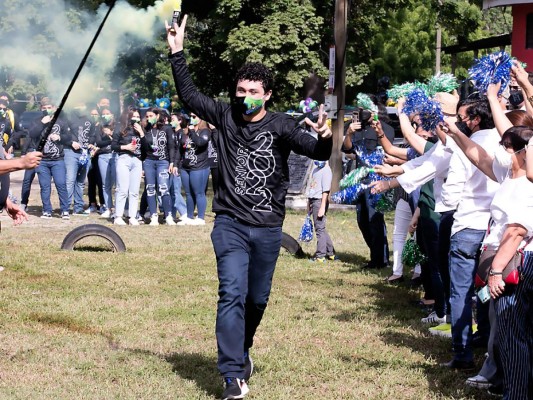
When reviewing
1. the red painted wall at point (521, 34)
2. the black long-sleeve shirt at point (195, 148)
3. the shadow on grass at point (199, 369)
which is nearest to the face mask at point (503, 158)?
the shadow on grass at point (199, 369)

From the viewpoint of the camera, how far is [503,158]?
6.00 m

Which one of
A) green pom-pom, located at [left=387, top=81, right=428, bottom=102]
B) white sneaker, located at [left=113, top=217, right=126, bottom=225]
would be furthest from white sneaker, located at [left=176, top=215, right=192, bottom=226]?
green pom-pom, located at [left=387, top=81, right=428, bottom=102]

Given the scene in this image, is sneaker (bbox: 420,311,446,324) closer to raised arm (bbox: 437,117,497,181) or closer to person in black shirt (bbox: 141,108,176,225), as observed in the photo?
raised arm (bbox: 437,117,497,181)

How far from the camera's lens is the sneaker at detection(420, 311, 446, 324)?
8898 mm

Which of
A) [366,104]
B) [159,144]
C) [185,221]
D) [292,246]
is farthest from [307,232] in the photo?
[159,144]

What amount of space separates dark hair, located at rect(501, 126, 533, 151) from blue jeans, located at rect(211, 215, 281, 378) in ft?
5.66

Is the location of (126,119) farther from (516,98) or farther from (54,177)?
(516,98)

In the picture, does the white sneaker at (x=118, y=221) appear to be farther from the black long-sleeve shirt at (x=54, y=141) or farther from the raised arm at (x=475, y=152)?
the raised arm at (x=475, y=152)

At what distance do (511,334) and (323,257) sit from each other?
295 inches

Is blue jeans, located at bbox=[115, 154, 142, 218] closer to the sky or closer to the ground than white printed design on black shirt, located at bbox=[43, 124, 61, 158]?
closer to the ground

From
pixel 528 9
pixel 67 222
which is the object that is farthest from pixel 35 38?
pixel 528 9

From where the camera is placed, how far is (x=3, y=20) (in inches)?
422

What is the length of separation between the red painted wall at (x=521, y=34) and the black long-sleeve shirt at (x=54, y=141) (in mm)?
20509

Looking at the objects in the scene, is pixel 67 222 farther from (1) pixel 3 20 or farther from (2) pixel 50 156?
(1) pixel 3 20
